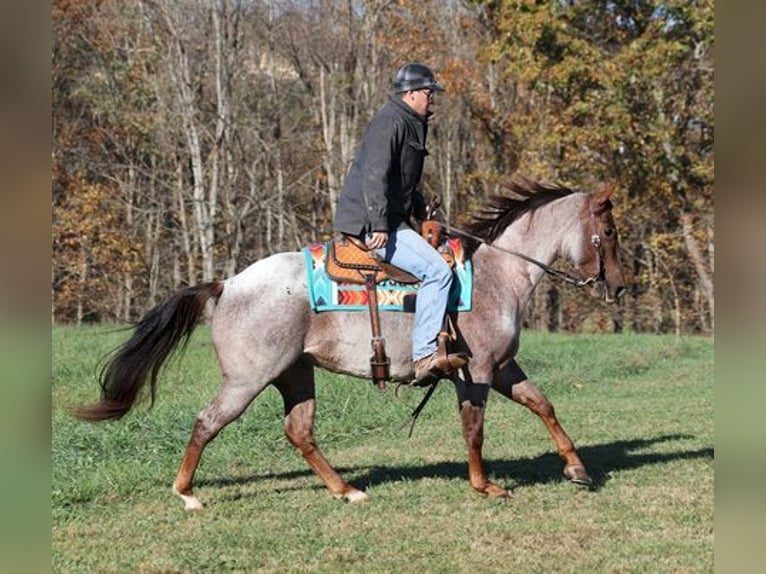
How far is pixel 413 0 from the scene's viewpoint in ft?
101

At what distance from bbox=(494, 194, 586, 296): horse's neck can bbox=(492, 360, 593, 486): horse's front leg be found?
79 centimetres

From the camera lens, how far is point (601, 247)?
7.24 m

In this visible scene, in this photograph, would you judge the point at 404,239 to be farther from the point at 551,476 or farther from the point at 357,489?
the point at 551,476

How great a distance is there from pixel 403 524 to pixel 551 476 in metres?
2.00

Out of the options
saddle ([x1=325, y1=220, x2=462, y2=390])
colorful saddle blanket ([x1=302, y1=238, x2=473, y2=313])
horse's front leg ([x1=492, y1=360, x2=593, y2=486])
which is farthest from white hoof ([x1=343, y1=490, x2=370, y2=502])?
horse's front leg ([x1=492, y1=360, x2=593, y2=486])

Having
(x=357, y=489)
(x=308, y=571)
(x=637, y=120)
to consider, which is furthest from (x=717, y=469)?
(x=637, y=120)

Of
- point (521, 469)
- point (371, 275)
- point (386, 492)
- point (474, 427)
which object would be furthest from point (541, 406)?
point (371, 275)

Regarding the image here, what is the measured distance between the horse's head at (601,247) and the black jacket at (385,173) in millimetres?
1372

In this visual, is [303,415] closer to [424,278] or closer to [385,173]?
[424,278]

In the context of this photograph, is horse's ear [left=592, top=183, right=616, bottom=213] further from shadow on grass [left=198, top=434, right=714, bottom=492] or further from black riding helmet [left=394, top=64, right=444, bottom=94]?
shadow on grass [left=198, top=434, right=714, bottom=492]

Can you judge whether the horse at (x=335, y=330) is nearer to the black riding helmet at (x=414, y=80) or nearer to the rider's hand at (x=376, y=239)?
A: the rider's hand at (x=376, y=239)

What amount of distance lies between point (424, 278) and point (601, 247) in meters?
1.47

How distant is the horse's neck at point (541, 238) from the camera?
7.29 m

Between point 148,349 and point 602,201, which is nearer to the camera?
point 148,349
